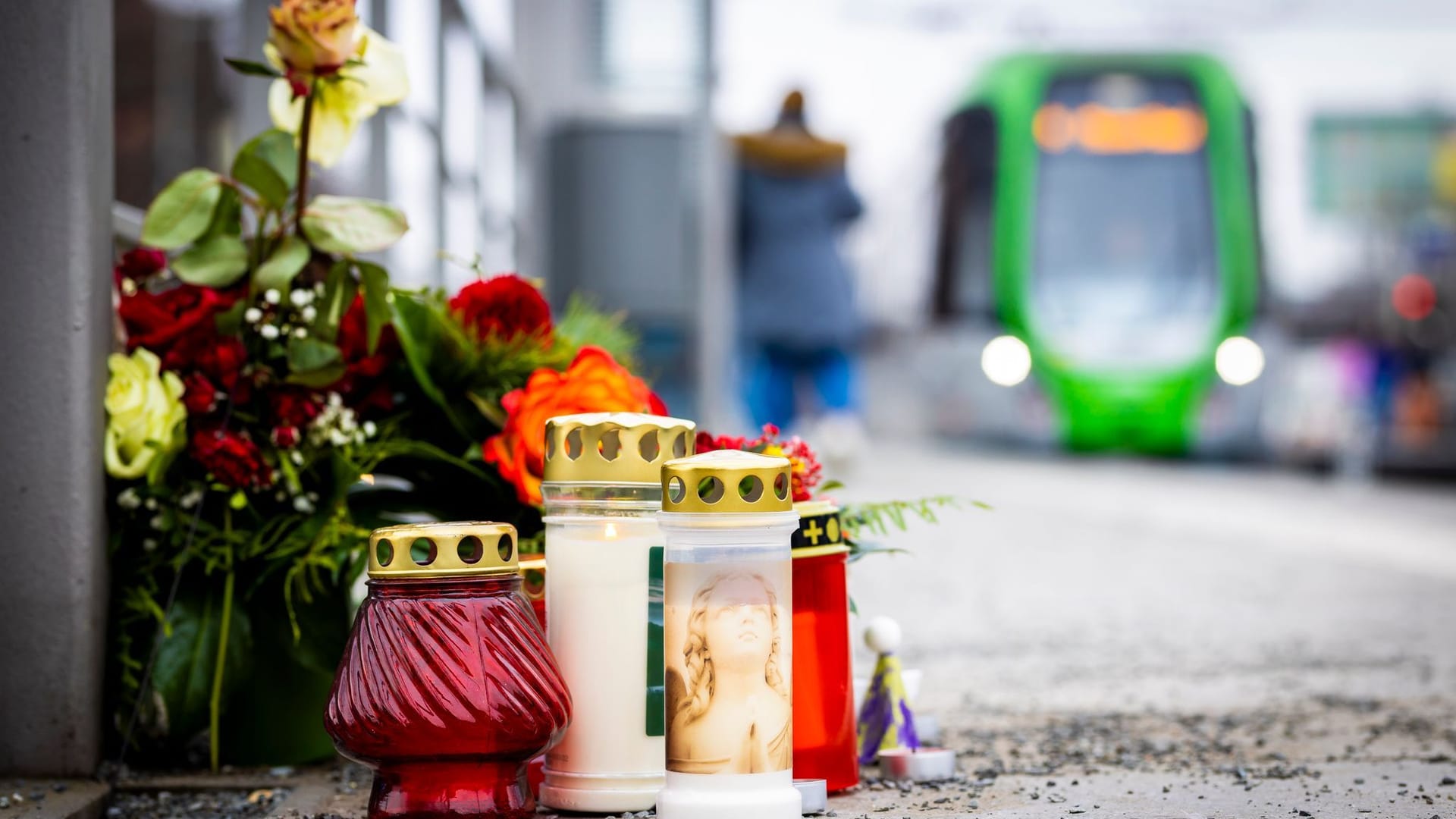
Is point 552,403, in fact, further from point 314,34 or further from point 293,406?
point 314,34

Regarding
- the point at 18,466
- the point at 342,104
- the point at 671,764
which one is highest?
the point at 342,104

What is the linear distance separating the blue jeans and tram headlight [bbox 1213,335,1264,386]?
4093 mm

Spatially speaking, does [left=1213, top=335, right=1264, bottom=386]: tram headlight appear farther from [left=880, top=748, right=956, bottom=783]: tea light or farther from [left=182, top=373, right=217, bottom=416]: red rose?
[left=182, top=373, right=217, bottom=416]: red rose

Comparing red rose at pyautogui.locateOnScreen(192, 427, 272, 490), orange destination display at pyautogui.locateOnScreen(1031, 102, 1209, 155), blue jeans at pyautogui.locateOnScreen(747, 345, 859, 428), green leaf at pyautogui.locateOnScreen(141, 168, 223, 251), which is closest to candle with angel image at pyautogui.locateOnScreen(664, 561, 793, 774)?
red rose at pyautogui.locateOnScreen(192, 427, 272, 490)

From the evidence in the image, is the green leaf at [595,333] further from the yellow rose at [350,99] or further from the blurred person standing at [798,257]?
the blurred person standing at [798,257]

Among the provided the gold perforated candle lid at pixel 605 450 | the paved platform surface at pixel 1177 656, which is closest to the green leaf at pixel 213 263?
the gold perforated candle lid at pixel 605 450

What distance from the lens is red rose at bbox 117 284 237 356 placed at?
2197mm

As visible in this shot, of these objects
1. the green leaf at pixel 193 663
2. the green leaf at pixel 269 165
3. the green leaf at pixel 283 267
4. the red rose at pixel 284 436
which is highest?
the green leaf at pixel 269 165

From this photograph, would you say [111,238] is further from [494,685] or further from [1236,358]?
[1236,358]

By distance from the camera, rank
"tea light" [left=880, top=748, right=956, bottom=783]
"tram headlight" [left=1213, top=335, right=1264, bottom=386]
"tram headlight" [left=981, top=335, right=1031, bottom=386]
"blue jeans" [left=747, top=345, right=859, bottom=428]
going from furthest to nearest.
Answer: "tram headlight" [left=981, top=335, right=1031, bottom=386] → "tram headlight" [left=1213, top=335, right=1264, bottom=386] → "blue jeans" [left=747, top=345, right=859, bottom=428] → "tea light" [left=880, top=748, right=956, bottom=783]

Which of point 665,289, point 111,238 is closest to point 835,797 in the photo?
point 111,238

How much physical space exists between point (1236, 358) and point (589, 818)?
1095cm

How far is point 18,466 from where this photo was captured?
2.05 meters

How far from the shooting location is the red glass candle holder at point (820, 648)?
6.13ft
